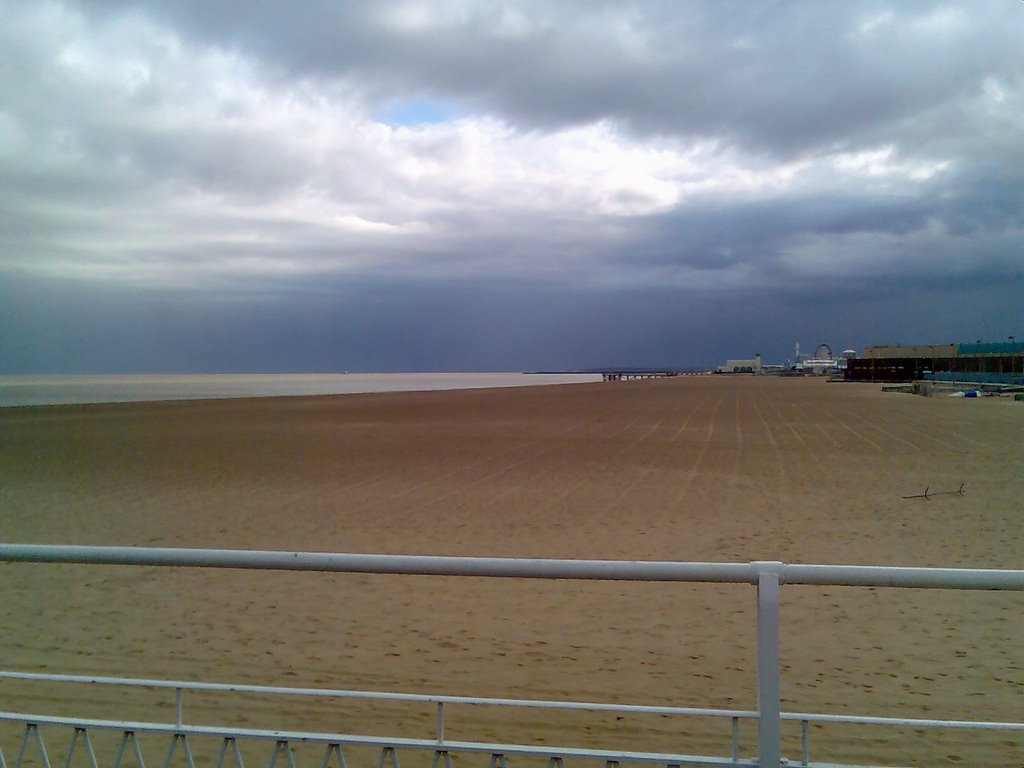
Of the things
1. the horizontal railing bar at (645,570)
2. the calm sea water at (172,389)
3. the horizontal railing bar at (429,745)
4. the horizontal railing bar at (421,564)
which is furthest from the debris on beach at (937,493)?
the calm sea water at (172,389)

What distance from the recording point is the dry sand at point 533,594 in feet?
16.0

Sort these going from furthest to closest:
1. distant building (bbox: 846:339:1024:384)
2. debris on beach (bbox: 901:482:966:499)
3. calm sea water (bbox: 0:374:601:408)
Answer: distant building (bbox: 846:339:1024:384) < calm sea water (bbox: 0:374:601:408) < debris on beach (bbox: 901:482:966:499)

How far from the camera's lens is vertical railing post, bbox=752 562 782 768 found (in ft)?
7.15

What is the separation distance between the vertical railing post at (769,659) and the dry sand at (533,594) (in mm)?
2201

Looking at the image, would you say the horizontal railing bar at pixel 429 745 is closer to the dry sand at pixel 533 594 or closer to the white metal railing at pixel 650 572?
the white metal railing at pixel 650 572

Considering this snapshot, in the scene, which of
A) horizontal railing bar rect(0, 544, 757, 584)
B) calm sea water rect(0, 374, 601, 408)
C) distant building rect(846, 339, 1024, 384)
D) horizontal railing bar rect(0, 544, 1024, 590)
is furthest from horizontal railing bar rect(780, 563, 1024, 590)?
distant building rect(846, 339, 1024, 384)

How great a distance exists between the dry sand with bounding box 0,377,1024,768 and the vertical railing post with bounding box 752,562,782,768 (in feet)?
7.22

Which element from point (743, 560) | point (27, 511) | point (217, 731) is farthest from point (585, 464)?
point (217, 731)

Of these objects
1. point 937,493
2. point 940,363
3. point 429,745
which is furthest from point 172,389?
point 940,363

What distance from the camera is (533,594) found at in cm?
751

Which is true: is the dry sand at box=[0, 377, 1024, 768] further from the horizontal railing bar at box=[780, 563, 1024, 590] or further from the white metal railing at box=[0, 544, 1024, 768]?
the horizontal railing bar at box=[780, 563, 1024, 590]

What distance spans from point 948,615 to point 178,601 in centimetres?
660

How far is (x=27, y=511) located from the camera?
1238cm

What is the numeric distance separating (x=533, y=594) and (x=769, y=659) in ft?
17.9
